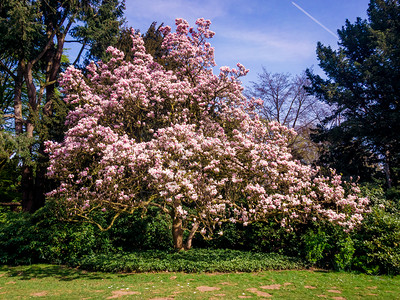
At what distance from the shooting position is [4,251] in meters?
10.3

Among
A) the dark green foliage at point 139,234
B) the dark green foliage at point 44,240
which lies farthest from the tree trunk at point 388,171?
the dark green foliage at point 44,240

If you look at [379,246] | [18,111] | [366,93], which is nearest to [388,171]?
[366,93]

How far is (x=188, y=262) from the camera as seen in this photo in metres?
9.23

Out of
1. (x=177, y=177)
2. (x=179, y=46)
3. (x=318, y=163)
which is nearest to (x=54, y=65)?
(x=179, y=46)

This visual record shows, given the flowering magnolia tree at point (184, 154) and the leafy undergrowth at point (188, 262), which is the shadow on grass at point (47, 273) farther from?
the flowering magnolia tree at point (184, 154)

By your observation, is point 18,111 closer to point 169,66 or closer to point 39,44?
point 39,44

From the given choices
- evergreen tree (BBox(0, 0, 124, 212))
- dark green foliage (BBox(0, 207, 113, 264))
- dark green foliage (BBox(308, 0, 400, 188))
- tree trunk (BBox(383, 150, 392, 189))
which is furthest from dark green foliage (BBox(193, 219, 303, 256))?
tree trunk (BBox(383, 150, 392, 189))

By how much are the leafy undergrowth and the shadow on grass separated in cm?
43

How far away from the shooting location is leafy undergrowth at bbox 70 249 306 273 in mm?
8969

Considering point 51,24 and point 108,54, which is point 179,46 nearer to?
point 108,54

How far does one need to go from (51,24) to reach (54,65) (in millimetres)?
2560

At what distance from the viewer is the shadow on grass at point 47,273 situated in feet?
28.0

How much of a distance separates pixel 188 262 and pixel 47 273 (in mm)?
4443

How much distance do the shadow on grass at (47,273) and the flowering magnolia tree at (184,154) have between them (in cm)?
163
